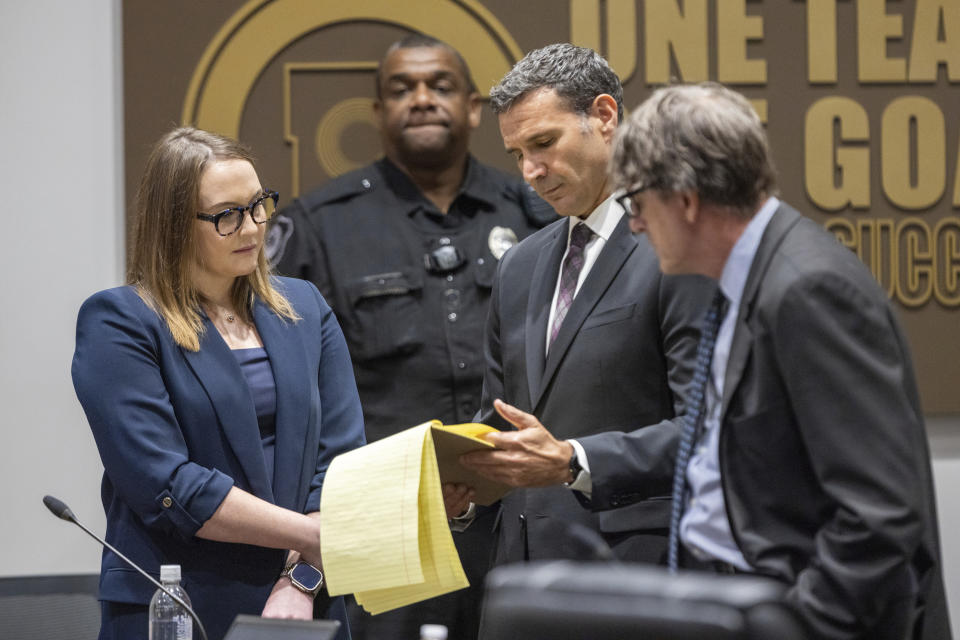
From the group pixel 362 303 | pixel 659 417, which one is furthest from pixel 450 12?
pixel 659 417

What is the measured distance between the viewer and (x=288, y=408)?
213 centimetres

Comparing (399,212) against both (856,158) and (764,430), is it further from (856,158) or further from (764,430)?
(764,430)

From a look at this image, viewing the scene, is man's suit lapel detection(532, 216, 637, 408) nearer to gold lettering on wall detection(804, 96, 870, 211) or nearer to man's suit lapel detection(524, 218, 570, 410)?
man's suit lapel detection(524, 218, 570, 410)

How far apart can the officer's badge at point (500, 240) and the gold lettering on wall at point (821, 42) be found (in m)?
1.14

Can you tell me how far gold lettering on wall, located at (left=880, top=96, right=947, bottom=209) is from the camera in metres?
3.78

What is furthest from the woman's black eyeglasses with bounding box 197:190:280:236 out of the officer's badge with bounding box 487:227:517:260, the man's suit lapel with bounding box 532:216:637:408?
the officer's badge with bounding box 487:227:517:260

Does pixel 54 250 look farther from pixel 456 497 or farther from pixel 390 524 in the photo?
pixel 390 524

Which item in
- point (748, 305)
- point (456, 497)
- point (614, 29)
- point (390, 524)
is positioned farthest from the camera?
point (614, 29)

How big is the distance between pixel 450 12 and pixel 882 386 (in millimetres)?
2750

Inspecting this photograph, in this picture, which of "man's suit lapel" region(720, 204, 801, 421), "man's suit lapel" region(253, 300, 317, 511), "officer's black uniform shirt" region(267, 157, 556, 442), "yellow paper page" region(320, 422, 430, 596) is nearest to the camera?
"man's suit lapel" region(720, 204, 801, 421)

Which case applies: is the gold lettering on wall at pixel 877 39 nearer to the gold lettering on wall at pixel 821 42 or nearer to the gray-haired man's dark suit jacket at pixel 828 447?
the gold lettering on wall at pixel 821 42

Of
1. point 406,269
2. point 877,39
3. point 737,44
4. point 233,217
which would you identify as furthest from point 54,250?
point 877,39

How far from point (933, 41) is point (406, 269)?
6.22 ft

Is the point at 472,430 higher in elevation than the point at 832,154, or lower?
lower
